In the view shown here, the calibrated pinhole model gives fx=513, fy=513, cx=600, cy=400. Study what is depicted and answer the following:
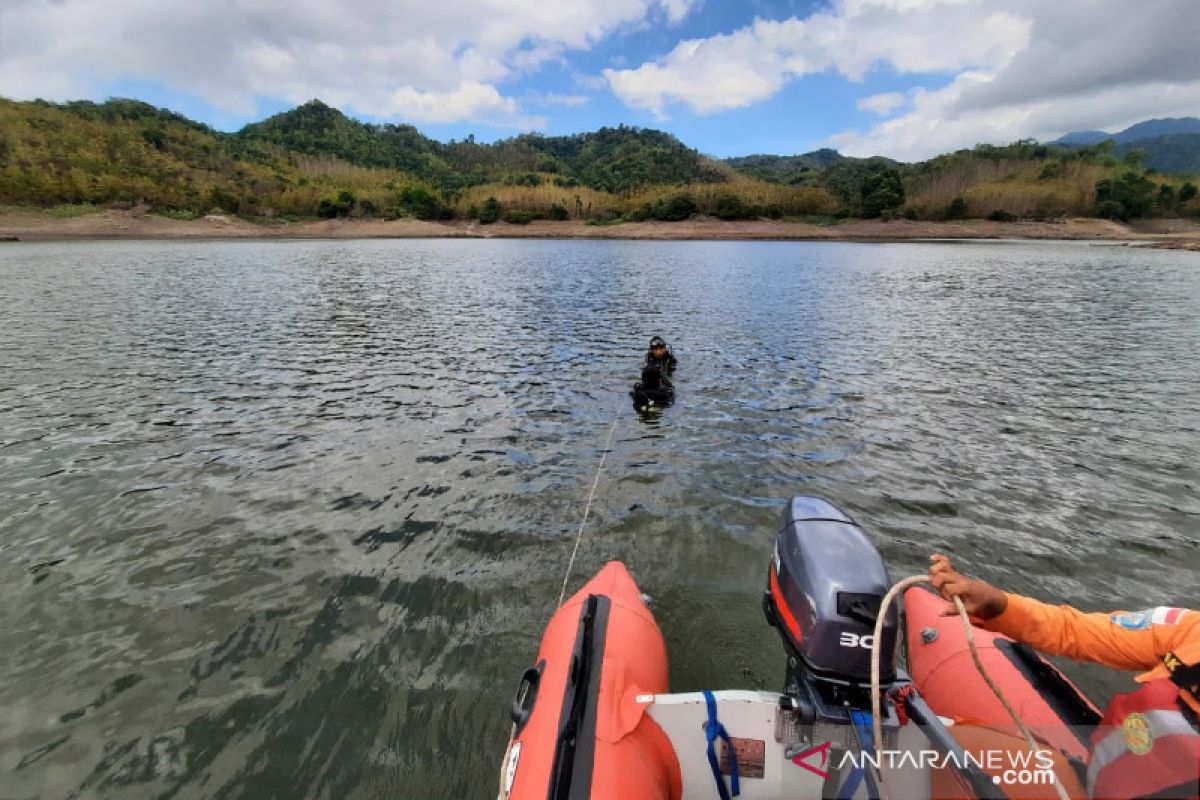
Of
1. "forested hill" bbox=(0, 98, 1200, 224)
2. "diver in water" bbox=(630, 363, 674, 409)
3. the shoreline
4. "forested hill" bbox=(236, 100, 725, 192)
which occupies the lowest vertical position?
"diver in water" bbox=(630, 363, 674, 409)

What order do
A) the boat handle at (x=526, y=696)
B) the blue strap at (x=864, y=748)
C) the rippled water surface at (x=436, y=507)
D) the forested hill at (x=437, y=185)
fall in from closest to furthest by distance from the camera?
the blue strap at (x=864, y=748) < the boat handle at (x=526, y=696) < the rippled water surface at (x=436, y=507) < the forested hill at (x=437, y=185)

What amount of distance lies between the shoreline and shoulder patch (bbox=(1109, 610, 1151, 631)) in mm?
95525

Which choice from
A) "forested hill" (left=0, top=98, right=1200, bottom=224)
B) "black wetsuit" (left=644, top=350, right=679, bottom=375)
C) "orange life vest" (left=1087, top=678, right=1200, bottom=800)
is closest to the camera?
"orange life vest" (left=1087, top=678, right=1200, bottom=800)

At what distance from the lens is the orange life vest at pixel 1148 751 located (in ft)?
6.27

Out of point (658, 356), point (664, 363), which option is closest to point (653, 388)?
point (658, 356)

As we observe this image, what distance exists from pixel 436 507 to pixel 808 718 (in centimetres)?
567

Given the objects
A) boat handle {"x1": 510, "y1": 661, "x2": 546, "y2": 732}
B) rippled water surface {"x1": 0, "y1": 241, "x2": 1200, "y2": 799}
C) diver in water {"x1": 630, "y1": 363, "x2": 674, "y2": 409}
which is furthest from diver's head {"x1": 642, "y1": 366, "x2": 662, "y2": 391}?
boat handle {"x1": 510, "y1": 661, "x2": 546, "y2": 732}

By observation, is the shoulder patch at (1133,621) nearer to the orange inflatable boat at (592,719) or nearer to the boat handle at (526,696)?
the orange inflatable boat at (592,719)

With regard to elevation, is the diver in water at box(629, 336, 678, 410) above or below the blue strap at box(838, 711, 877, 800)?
below

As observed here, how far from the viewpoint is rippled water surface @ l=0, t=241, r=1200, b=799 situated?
4.07 m

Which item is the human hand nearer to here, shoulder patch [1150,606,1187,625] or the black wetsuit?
shoulder patch [1150,606,1187,625]

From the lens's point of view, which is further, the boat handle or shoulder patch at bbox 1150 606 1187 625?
the boat handle

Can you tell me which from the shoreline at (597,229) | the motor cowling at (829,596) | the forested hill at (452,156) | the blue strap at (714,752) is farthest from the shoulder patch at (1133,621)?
the forested hill at (452,156)

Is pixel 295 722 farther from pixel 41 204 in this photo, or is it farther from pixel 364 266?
pixel 41 204
